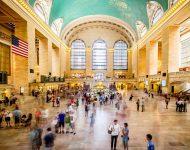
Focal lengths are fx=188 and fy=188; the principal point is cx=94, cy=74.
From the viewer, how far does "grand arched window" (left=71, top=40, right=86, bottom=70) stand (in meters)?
47.9

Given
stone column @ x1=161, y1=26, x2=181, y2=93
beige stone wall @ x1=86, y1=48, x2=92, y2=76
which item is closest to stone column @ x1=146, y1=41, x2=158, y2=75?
stone column @ x1=161, y1=26, x2=181, y2=93

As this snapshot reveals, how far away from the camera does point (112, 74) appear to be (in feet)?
158

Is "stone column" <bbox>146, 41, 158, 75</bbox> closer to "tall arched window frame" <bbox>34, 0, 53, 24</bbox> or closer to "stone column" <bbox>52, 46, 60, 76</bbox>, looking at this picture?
"tall arched window frame" <bbox>34, 0, 53, 24</bbox>

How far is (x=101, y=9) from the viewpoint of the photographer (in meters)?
36.0

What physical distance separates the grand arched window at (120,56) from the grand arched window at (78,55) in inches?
325

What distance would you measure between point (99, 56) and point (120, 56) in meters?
5.43

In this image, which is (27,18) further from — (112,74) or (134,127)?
(112,74)

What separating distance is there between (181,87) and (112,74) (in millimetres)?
25509

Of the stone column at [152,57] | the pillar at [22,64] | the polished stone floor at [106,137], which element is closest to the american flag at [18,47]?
the pillar at [22,64]

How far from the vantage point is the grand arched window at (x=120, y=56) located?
48.2 metres

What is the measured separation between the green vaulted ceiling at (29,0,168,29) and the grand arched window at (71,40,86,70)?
34.8ft

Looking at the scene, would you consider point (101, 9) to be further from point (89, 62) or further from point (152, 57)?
point (89, 62)

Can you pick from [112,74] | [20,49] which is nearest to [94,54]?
[112,74]

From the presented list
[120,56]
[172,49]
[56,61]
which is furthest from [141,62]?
[56,61]
